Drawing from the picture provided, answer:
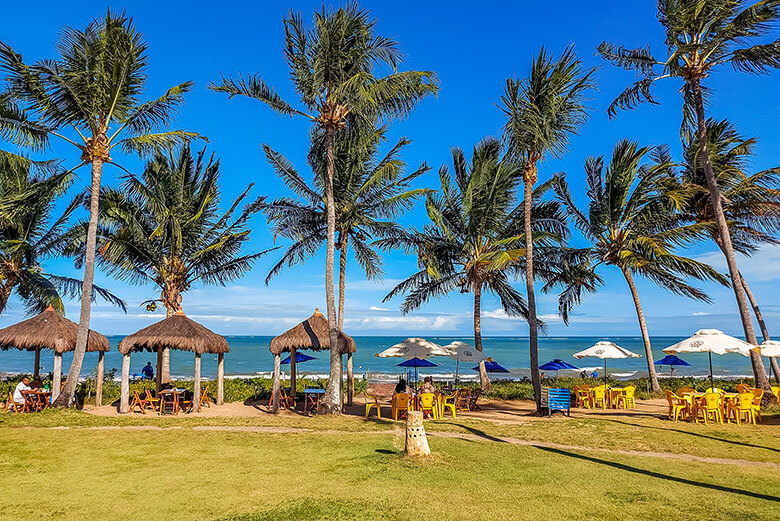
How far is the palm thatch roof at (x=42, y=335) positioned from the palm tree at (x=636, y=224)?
58.3 ft

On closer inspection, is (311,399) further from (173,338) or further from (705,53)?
(705,53)

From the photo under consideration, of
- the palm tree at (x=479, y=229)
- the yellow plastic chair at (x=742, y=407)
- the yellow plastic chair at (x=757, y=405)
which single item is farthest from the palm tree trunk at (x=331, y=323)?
the yellow plastic chair at (x=757, y=405)

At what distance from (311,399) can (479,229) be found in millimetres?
9345

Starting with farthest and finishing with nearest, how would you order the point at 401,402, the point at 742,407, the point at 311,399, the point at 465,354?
1. the point at 465,354
2. the point at 311,399
3. the point at 401,402
4. the point at 742,407

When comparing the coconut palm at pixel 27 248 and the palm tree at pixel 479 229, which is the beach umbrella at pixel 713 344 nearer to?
the palm tree at pixel 479 229

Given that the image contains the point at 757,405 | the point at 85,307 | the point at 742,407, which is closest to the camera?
the point at 742,407

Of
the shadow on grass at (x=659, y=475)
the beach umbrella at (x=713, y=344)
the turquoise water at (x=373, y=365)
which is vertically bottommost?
the turquoise water at (x=373, y=365)

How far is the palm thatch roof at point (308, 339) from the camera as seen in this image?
14.1m

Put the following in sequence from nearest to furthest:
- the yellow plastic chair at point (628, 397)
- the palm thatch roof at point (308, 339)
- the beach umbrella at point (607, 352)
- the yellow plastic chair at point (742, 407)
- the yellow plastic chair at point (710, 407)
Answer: the yellow plastic chair at point (742, 407) < the yellow plastic chair at point (710, 407) < the palm thatch roof at point (308, 339) < the yellow plastic chair at point (628, 397) < the beach umbrella at point (607, 352)

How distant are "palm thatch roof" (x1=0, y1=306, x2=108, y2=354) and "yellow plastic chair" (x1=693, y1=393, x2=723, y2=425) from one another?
16.4 meters

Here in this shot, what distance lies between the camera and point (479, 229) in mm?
19562

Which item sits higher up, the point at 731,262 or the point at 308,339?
the point at 731,262


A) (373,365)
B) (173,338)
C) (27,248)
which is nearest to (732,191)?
(173,338)

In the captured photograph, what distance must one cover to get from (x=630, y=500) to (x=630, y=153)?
1538 centimetres
